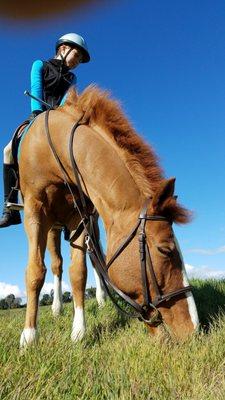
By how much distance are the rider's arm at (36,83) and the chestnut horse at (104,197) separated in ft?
1.66

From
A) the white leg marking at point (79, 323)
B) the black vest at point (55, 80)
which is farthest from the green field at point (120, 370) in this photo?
the black vest at point (55, 80)

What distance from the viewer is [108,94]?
4934mm

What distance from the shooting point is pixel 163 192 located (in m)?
3.92

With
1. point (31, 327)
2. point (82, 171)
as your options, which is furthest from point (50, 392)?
point (82, 171)

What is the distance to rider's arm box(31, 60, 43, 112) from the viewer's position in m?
5.80

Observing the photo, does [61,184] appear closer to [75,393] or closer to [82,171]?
[82,171]

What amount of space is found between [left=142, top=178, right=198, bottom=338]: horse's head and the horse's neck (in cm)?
24

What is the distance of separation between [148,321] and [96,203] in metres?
1.23

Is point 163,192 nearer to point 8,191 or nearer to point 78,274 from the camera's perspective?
point 78,274

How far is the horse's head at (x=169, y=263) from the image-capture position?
3.82 meters

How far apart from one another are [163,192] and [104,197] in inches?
26.4

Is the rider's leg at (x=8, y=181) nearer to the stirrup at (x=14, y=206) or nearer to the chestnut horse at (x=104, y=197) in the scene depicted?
the stirrup at (x=14, y=206)

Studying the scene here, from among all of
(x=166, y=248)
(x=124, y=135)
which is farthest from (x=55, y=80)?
(x=166, y=248)

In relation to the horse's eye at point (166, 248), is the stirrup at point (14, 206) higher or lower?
higher
